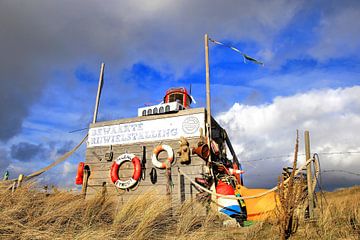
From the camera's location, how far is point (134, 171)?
28.7 ft

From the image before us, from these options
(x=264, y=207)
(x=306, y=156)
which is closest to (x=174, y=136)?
(x=264, y=207)

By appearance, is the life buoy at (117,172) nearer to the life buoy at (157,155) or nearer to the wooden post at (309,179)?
the life buoy at (157,155)

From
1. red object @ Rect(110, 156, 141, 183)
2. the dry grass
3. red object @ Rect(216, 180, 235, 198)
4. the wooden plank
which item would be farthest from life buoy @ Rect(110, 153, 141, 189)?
the dry grass

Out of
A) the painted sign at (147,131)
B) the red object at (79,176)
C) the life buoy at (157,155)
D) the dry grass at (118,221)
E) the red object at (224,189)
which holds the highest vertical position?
the painted sign at (147,131)

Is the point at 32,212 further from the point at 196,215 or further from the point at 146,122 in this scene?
the point at 146,122

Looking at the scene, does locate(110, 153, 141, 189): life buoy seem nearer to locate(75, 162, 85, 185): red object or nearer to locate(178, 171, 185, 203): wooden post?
locate(75, 162, 85, 185): red object

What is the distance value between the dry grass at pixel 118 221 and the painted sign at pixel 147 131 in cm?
306

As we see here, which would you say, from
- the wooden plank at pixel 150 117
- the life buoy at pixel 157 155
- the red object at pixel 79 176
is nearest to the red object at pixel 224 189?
the life buoy at pixel 157 155

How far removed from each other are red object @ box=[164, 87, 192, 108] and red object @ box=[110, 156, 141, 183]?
2999mm

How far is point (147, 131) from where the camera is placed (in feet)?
30.3

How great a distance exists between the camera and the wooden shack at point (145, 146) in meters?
8.23

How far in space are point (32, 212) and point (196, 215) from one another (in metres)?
2.79

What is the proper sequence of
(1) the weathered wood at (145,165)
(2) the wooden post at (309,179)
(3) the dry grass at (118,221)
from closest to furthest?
(3) the dry grass at (118,221), (2) the wooden post at (309,179), (1) the weathered wood at (145,165)

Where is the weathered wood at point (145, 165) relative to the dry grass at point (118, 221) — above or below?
above
